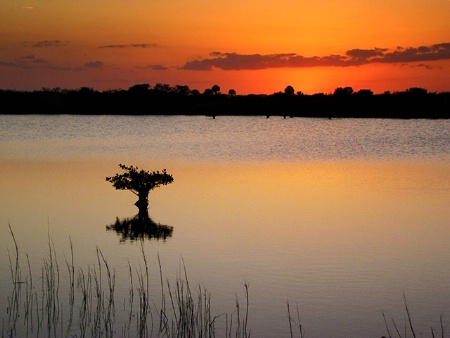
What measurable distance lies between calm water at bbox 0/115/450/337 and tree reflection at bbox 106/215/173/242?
323 millimetres

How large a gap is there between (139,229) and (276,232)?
346cm

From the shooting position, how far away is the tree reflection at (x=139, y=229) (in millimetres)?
18875

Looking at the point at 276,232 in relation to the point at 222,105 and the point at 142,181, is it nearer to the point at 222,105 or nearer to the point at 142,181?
the point at 142,181

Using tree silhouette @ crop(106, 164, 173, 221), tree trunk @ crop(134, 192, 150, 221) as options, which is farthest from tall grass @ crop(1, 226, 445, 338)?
tree trunk @ crop(134, 192, 150, 221)

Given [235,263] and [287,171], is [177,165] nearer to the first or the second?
[287,171]

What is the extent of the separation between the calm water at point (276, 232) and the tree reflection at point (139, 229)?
323mm

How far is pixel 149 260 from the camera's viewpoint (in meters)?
16.2

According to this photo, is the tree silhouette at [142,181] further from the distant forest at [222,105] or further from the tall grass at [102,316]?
the distant forest at [222,105]

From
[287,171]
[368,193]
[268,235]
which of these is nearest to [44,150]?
[287,171]

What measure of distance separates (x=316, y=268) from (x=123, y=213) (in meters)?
8.26

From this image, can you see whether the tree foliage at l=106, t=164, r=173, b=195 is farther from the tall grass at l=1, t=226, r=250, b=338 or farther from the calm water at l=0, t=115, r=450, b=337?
the tall grass at l=1, t=226, r=250, b=338

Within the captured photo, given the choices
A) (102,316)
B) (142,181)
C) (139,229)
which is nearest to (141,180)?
(142,181)

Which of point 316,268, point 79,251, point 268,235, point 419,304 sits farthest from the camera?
point 268,235

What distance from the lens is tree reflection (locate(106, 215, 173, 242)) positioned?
1888 cm
